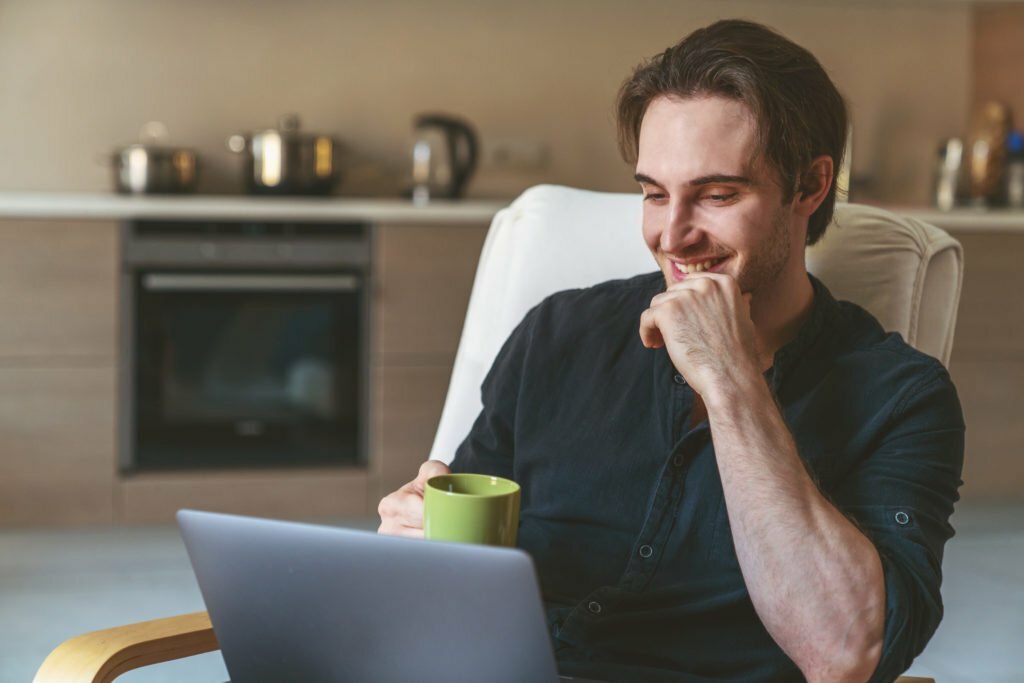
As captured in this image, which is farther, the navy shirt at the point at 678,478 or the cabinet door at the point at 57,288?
the cabinet door at the point at 57,288

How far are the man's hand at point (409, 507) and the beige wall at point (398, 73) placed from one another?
3.02 metres

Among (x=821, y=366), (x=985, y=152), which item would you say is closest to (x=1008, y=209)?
(x=985, y=152)

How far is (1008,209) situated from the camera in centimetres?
450

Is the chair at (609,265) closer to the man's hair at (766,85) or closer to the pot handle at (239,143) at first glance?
the man's hair at (766,85)

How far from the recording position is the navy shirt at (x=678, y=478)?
1.33 meters

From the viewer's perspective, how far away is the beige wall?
4078mm

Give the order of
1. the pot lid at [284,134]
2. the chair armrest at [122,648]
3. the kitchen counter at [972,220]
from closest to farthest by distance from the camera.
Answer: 1. the chair armrest at [122,648]
2. the pot lid at [284,134]
3. the kitchen counter at [972,220]

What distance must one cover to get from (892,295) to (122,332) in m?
2.54

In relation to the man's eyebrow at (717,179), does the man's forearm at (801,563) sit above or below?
below

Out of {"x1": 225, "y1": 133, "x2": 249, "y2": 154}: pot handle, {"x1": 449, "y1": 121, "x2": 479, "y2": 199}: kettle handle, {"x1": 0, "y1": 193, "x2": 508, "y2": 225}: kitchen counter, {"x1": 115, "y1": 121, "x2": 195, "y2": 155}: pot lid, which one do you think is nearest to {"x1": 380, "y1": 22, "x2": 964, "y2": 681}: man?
{"x1": 0, "y1": 193, "x2": 508, "y2": 225}: kitchen counter

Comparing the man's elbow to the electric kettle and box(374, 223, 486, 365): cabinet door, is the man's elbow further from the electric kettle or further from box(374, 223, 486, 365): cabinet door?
the electric kettle

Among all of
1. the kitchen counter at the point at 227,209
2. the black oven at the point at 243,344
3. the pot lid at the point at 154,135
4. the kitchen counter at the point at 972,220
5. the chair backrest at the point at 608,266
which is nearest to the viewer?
A: the chair backrest at the point at 608,266

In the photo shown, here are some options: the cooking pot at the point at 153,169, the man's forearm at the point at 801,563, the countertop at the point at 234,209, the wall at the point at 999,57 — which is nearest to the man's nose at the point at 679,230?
the man's forearm at the point at 801,563

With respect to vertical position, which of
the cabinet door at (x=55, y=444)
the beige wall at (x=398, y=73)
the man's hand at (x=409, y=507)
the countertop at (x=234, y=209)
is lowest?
the cabinet door at (x=55, y=444)
